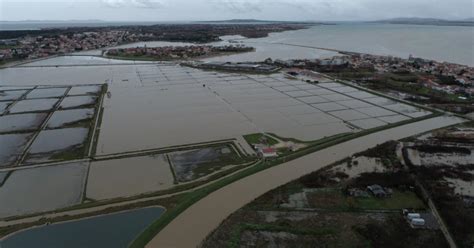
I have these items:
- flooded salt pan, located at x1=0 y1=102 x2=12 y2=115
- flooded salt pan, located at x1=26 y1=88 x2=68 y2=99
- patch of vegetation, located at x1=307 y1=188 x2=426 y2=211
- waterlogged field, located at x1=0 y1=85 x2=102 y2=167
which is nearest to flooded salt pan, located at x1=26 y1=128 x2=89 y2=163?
waterlogged field, located at x1=0 y1=85 x2=102 y2=167

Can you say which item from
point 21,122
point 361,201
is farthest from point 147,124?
point 361,201

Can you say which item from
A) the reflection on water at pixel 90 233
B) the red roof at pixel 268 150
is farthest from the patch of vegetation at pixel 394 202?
the reflection on water at pixel 90 233

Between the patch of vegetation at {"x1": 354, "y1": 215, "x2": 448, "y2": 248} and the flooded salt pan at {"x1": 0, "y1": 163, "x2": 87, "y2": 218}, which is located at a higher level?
the flooded salt pan at {"x1": 0, "y1": 163, "x2": 87, "y2": 218}

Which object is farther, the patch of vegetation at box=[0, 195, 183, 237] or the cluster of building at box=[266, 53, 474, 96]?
the cluster of building at box=[266, 53, 474, 96]

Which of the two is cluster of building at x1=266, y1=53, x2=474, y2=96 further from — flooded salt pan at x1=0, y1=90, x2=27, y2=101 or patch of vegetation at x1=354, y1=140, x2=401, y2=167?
flooded salt pan at x1=0, y1=90, x2=27, y2=101

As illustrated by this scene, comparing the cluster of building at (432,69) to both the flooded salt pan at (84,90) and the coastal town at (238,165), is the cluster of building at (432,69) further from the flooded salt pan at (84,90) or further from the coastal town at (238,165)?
the flooded salt pan at (84,90)

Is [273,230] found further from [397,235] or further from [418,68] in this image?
[418,68]

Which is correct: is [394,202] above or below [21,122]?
below
